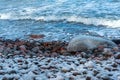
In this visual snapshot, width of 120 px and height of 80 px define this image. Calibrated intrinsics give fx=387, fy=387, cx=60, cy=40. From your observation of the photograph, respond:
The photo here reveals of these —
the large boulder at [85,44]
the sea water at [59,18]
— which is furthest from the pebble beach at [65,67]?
the sea water at [59,18]

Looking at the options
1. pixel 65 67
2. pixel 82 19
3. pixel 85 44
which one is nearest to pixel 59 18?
pixel 82 19

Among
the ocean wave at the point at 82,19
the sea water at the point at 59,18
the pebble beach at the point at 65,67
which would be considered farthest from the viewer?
the ocean wave at the point at 82,19

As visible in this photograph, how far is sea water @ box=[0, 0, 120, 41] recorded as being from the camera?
39.7 feet

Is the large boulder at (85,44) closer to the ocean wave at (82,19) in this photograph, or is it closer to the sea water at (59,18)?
the sea water at (59,18)

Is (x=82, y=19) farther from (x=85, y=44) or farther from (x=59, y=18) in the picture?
(x=85, y=44)

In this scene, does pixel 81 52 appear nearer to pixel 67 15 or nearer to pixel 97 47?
pixel 97 47

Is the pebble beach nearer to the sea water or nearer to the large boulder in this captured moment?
the large boulder

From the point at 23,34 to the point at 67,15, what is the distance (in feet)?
13.2

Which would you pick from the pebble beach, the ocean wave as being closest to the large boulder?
the pebble beach

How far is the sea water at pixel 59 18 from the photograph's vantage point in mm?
12086

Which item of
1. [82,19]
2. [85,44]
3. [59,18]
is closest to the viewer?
[85,44]

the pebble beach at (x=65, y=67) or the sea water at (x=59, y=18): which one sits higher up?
the sea water at (x=59, y=18)

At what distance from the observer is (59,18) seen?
1569 centimetres

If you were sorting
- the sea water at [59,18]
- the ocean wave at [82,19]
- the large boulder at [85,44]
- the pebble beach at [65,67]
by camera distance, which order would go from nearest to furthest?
the pebble beach at [65,67]
the large boulder at [85,44]
the sea water at [59,18]
the ocean wave at [82,19]
